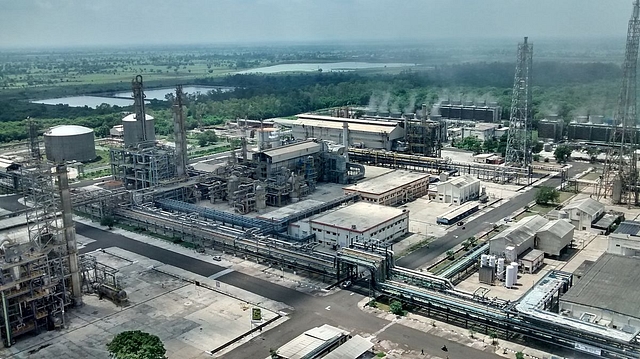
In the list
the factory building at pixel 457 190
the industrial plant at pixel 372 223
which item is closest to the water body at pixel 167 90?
the industrial plant at pixel 372 223

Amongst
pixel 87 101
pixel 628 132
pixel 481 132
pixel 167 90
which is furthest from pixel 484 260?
pixel 167 90

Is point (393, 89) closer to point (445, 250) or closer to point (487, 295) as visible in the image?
point (445, 250)

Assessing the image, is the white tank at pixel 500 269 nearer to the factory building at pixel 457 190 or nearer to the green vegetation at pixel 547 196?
the factory building at pixel 457 190

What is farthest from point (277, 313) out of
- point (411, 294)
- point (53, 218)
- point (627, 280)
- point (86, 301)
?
point (627, 280)

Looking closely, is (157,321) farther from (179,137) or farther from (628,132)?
(628,132)

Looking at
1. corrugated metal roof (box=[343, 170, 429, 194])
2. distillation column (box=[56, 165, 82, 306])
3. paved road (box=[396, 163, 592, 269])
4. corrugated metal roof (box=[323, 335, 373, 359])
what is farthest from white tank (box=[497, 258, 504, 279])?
distillation column (box=[56, 165, 82, 306])

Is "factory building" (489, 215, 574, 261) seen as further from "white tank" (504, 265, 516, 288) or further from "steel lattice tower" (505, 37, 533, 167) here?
"steel lattice tower" (505, 37, 533, 167)
